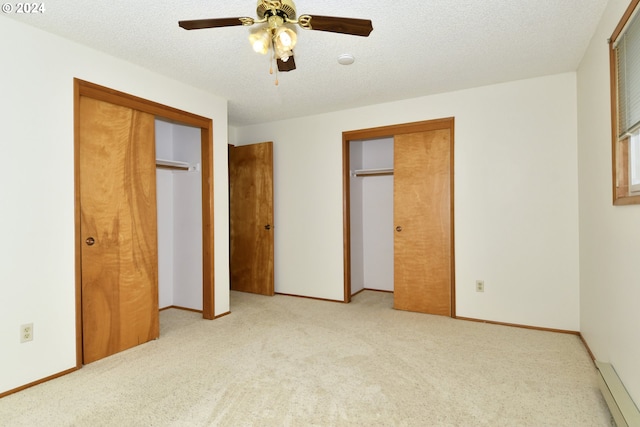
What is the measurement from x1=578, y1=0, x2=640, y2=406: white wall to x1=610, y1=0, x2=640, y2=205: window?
105 mm

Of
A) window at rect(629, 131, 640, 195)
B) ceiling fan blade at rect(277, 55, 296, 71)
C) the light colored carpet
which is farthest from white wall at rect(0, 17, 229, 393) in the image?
window at rect(629, 131, 640, 195)

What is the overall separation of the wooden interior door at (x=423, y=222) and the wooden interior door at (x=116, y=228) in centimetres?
265

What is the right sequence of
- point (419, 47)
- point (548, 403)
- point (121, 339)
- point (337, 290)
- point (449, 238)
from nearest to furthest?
1. point (548, 403)
2. point (419, 47)
3. point (121, 339)
4. point (449, 238)
5. point (337, 290)

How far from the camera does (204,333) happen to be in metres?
3.21

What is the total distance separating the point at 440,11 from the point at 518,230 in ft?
7.31

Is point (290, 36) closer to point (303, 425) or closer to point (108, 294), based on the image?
point (303, 425)

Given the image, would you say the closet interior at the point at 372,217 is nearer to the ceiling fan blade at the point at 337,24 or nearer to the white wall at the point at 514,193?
the white wall at the point at 514,193

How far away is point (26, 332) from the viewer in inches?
88.0

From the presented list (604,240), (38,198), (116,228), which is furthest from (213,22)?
(604,240)

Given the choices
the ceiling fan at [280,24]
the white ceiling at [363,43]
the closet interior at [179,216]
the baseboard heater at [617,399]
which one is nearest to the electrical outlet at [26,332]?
the closet interior at [179,216]

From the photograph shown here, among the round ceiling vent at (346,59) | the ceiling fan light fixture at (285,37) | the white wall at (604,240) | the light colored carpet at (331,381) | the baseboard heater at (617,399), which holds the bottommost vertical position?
the light colored carpet at (331,381)

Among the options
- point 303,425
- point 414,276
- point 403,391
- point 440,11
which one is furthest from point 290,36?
point 414,276

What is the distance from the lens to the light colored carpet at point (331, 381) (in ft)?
6.19

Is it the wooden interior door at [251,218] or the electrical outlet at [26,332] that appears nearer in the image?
the electrical outlet at [26,332]
